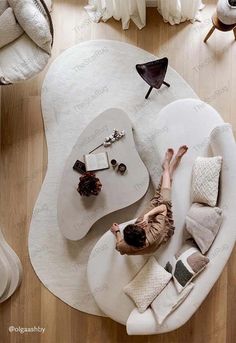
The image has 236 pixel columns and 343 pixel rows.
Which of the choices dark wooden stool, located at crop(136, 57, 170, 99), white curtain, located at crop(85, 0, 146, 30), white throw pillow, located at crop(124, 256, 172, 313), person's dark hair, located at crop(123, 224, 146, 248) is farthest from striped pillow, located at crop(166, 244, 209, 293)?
white curtain, located at crop(85, 0, 146, 30)

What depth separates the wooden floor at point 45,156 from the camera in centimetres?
473

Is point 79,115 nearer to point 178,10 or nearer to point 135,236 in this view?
point 178,10

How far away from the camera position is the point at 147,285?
406 centimetres

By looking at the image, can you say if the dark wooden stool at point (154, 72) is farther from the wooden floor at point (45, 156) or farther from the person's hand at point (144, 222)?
the person's hand at point (144, 222)

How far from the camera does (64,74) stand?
4.99 m

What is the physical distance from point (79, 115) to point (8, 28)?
1064 mm

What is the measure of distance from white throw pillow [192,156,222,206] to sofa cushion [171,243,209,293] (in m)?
0.44

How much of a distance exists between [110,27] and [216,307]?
300cm

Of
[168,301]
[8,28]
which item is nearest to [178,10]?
[8,28]

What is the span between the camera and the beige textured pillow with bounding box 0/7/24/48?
446 cm

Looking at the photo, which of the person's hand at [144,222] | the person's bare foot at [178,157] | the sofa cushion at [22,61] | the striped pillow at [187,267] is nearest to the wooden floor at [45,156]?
the sofa cushion at [22,61]

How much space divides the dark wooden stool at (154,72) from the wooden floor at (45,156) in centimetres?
48

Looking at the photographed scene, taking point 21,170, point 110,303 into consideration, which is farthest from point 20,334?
point 21,170

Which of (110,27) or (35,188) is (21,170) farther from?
(110,27)
